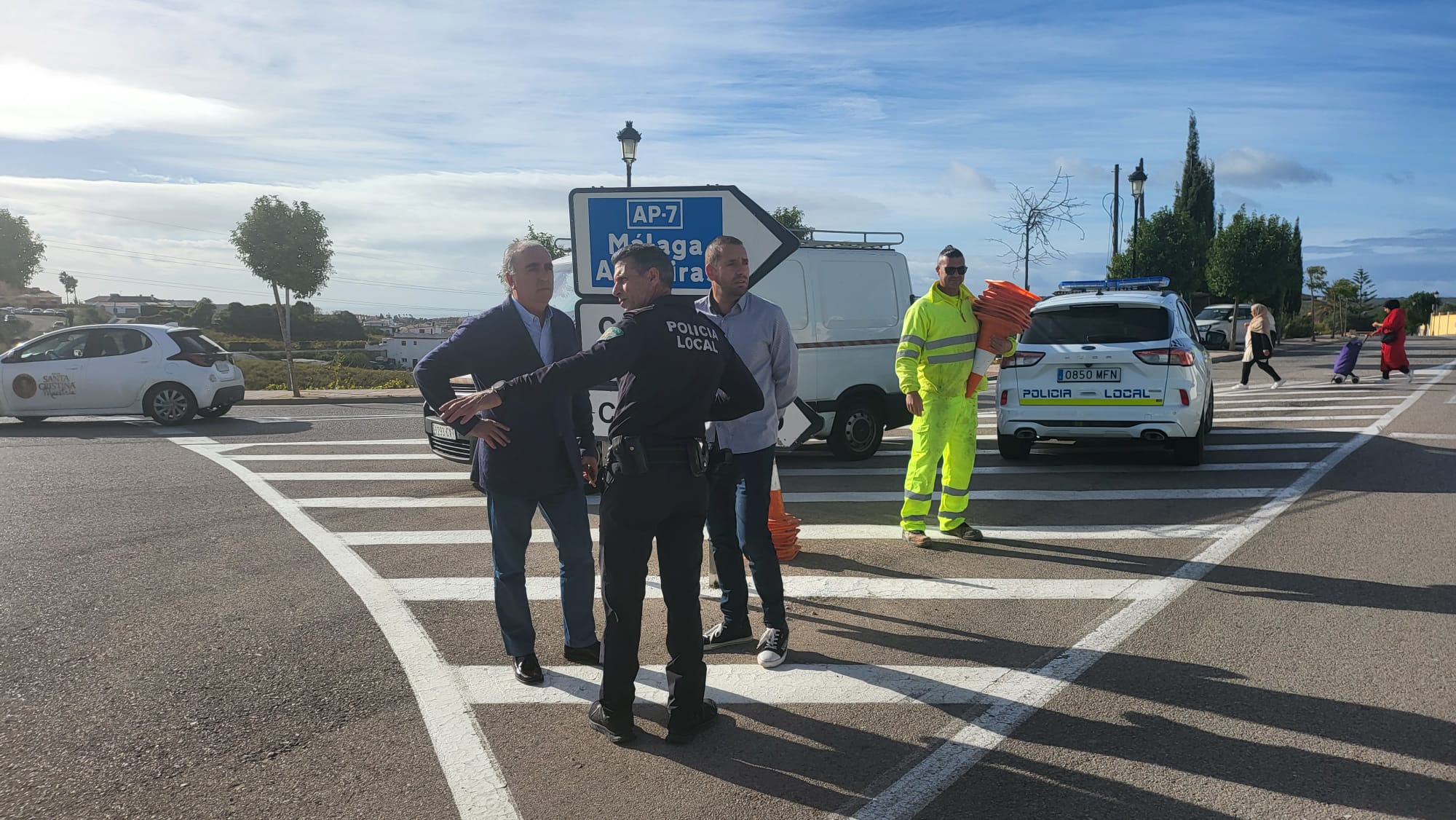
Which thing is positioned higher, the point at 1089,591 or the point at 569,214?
the point at 569,214

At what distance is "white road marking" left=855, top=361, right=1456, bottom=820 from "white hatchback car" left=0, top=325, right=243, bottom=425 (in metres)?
14.0

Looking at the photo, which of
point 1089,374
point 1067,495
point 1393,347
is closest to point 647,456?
point 1067,495

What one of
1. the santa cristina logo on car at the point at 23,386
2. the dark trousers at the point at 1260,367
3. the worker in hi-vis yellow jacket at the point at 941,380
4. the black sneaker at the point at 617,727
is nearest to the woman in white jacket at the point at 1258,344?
the dark trousers at the point at 1260,367

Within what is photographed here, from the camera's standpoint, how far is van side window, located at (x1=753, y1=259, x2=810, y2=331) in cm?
1014

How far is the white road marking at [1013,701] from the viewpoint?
3.44m

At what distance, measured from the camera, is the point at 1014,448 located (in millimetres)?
A: 10617

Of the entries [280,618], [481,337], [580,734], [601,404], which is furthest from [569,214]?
[580,734]

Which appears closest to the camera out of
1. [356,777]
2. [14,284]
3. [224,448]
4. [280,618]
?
[356,777]

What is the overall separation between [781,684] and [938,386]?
9.69 ft

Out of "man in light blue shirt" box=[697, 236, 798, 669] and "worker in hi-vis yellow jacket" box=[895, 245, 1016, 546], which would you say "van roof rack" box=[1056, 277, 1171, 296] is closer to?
"worker in hi-vis yellow jacket" box=[895, 245, 1016, 546]

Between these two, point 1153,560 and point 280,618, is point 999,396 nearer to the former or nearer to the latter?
point 1153,560

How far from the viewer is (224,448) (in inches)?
501

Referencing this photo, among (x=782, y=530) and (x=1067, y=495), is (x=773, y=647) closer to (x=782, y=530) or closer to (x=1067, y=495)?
(x=782, y=530)

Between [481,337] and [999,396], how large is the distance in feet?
22.3
